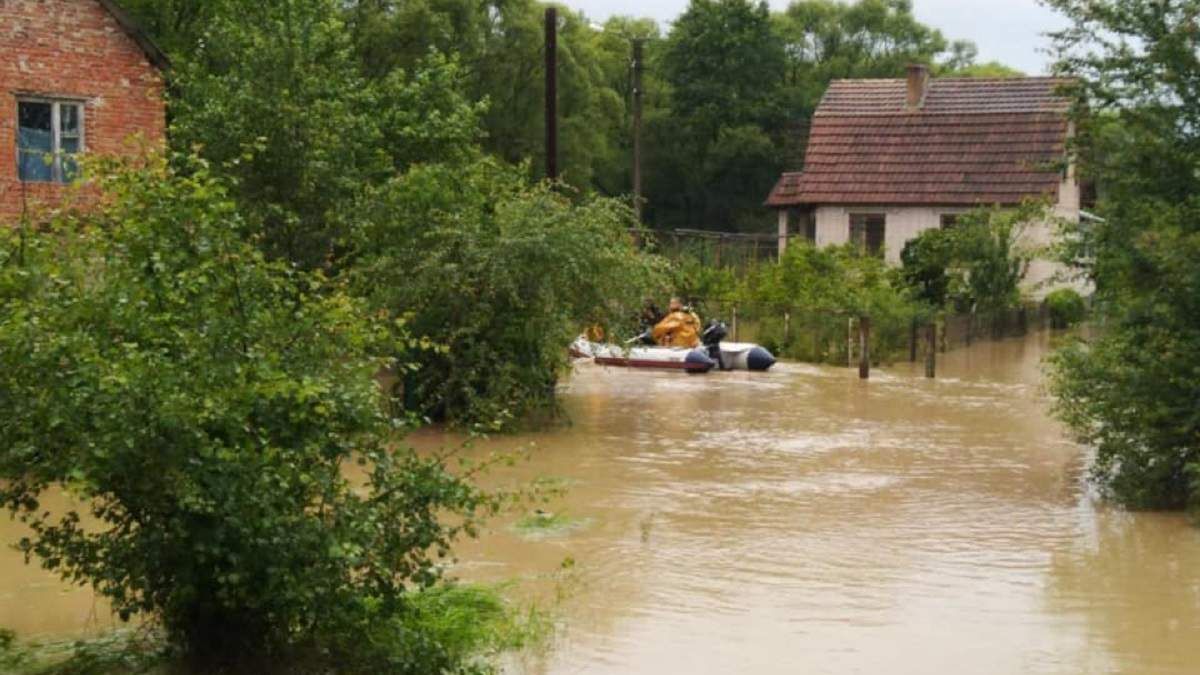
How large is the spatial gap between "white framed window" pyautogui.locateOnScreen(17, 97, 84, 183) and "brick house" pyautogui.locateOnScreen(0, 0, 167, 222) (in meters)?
0.02

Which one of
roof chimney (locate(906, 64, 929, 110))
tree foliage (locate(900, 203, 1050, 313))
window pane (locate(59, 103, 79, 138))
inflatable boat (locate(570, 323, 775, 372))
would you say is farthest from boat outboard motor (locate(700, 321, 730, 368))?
roof chimney (locate(906, 64, 929, 110))

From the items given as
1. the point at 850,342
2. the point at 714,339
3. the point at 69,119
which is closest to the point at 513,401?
the point at 69,119

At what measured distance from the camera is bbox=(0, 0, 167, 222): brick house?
80.9 feet

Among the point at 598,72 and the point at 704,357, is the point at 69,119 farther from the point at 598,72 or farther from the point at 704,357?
the point at 598,72

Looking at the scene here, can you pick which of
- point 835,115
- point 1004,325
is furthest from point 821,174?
point 1004,325

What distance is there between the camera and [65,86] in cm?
2534

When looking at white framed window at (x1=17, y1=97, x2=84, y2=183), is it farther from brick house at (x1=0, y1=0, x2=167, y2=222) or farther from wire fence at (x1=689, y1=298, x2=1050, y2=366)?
wire fence at (x1=689, y1=298, x2=1050, y2=366)

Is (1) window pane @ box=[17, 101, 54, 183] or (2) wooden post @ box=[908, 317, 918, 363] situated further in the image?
(2) wooden post @ box=[908, 317, 918, 363]

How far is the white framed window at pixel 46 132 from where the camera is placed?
81.8ft

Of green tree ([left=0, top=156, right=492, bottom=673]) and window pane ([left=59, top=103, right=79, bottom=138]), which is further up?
window pane ([left=59, top=103, right=79, bottom=138])

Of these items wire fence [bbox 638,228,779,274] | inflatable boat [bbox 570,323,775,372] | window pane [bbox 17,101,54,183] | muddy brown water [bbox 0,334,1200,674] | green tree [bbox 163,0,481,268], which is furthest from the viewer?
wire fence [bbox 638,228,779,274]

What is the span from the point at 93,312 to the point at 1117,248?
1104 cm

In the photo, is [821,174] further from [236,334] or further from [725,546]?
[236,334]

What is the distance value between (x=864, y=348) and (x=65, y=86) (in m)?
14.7
